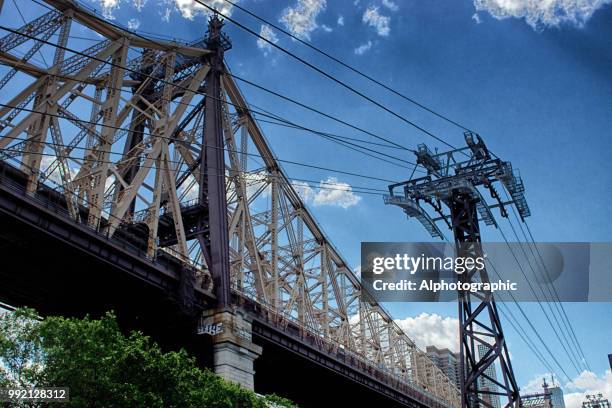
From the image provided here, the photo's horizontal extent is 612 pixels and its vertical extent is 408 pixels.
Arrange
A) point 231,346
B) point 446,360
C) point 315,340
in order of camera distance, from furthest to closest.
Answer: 1. point 446,360
2. point 315,340
3. point 231,346

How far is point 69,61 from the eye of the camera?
39.0 m

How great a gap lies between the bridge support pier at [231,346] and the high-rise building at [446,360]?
508ft

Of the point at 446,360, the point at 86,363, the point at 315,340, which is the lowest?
the point at 86,363

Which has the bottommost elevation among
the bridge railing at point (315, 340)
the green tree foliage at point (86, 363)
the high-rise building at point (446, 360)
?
the green tree foliage at point (86, 363)

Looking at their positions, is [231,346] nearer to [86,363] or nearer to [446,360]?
[86,363]

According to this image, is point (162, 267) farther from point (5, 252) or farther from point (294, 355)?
point (294, 355)

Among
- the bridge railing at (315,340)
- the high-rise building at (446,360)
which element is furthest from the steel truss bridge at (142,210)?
the high-rise building at (446,360)

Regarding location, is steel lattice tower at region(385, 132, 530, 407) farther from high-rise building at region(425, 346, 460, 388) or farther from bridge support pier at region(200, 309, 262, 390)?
high-rise building at region(425, 346, 460, 388)

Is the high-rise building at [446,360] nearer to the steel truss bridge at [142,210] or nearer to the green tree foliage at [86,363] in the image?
the steel truss bridge at [142,210]

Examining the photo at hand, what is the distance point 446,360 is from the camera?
18762 centimetres

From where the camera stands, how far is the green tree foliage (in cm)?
2070

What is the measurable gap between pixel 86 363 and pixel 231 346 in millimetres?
14846

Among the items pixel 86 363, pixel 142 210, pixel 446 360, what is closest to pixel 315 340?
pixel 142 210

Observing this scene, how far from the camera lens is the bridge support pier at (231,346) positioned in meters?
34.2
